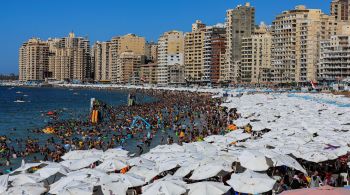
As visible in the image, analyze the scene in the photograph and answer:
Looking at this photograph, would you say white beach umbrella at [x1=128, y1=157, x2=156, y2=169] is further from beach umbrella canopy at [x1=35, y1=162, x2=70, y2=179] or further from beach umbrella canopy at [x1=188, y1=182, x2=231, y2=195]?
beach umbrella canopy at [x1=188, y1=182, x2=231, y2=195]

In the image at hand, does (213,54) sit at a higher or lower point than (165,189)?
higher

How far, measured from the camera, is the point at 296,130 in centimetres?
2408

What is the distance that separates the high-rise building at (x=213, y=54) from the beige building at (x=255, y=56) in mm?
9476

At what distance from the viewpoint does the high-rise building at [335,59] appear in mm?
98438

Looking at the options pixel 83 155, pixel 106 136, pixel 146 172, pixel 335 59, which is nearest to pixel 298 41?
pixel 335 59

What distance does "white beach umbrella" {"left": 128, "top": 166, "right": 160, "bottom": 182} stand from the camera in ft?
51.0

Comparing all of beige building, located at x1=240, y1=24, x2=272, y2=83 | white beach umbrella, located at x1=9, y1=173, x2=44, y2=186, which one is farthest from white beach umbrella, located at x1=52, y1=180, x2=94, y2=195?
beige building, located at x1=240, y1=24, x2=272, y2=83

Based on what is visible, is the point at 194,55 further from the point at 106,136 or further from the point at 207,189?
the point at 207,189

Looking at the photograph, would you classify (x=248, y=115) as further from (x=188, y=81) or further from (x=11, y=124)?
(x=188, y=81)

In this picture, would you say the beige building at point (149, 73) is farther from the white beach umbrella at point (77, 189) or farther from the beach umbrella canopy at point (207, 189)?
the beach umbrella canopy at point (207, 189)

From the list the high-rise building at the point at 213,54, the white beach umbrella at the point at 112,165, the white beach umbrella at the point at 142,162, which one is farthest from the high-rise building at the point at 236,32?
the white beach umbrella at the point at 112,165

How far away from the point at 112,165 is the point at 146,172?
1.83 meters

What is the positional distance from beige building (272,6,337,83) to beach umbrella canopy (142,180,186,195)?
99188mm

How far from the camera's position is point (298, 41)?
11156 centimetres
